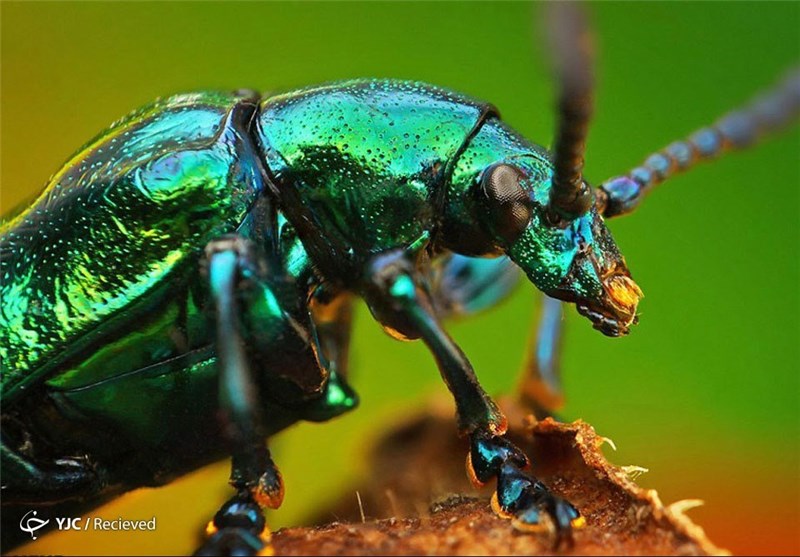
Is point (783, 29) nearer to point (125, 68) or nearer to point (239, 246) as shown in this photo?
point (125, 68)

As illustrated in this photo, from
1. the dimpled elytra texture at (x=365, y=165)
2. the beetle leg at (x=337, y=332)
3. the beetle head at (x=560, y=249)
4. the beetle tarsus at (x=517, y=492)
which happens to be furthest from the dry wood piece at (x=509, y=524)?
the dimpled elytra texture at (x=365, y=165)

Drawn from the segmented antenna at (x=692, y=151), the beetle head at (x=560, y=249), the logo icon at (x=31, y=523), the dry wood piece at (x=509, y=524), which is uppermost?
the segmented antenna at (x=692, y=151)

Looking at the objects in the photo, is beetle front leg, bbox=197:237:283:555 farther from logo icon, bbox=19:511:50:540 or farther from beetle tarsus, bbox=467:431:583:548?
logo icon, bbox=19:511:50:540

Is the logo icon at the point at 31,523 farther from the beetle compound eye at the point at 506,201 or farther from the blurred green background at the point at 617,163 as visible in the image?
the beetle compound eye at the point at 506,201

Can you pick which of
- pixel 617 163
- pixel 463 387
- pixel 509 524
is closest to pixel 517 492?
pixel 509 524

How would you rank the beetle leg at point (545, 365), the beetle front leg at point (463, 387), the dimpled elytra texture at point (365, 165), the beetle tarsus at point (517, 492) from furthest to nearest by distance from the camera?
the beetle leg at point (545, 365) < the dimpled elytra texture at point (365, 165) < the beetle front leg at point (463, 387) < the beetle tarsus at point (517, 492)

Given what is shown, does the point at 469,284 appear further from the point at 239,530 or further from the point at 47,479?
the point at 239,530
